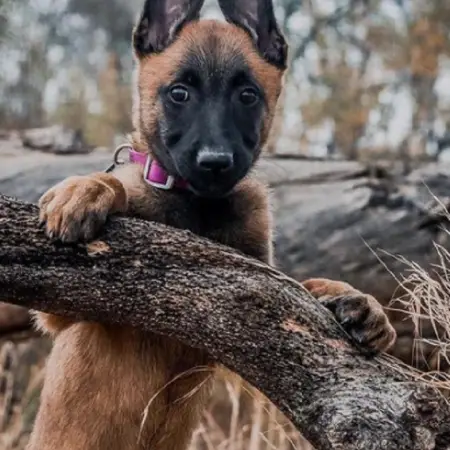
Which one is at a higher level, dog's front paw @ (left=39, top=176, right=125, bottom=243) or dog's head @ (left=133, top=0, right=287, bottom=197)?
dog's head @ (left=133, top=0, right=287, bottom=197)

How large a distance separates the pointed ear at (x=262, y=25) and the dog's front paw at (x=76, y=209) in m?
1.23

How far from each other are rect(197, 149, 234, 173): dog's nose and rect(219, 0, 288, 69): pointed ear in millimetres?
891

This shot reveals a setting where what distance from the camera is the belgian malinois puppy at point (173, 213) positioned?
3504 millimetres

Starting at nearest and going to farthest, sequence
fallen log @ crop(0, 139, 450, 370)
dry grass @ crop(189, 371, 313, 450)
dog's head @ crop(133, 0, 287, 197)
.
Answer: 1. dog's head @ crop(133, 0, 287, 197)
2. dry grass @ crop(189, 371, 313, 450)
3. fallen log @ crop(0, 139, 450, 370)

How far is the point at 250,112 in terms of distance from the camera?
3738mm

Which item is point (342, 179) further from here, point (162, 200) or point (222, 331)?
point (222, 331)

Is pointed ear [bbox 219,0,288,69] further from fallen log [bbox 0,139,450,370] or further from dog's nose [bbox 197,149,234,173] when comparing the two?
fallen log [bbox 0,139,450,370]

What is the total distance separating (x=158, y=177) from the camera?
3762 millimetres

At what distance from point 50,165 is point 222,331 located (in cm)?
397

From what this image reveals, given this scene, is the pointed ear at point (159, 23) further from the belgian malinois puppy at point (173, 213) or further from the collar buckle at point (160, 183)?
the collar buckle at point (160, 183)

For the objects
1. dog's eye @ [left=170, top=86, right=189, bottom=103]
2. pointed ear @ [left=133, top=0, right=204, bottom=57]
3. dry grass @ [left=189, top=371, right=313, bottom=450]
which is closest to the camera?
dog's eye @ [left=170, top=86, right=189, bottom=103]

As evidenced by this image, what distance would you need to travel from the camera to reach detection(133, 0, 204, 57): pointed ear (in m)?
4.03

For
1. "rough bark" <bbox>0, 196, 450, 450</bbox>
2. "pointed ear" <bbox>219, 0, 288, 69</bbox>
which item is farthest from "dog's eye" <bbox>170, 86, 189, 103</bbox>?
"rough bark" <bbox>0, 196, 450, 450</bbox>

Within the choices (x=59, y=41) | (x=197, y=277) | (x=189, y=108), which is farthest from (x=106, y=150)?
(x=59, y=41)
